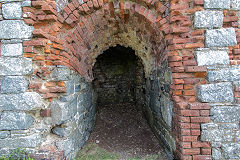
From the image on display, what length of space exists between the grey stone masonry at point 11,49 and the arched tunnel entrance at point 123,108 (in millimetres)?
2149

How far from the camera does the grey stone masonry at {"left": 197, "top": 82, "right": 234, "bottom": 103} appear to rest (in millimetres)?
2018

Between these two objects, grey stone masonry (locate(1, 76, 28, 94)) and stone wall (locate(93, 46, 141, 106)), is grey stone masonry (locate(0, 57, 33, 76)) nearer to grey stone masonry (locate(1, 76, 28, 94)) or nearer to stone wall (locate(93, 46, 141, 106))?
grey stone masonry (locate(1, 76, 28, 94))

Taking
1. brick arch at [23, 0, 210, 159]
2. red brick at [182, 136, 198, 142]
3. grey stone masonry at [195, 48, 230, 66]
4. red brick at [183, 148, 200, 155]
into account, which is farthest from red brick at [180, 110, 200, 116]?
grey stone masonry at [195, 48, 230, 66]

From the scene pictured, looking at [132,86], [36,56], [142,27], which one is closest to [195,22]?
[142,27]

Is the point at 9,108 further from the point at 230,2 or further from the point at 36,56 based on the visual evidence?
the point at 230,2

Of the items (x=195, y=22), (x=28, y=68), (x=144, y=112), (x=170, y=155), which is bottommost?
(x=170, y=155)

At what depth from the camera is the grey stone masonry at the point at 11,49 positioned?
2049 millimetres

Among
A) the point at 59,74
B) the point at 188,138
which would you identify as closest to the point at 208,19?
the point at 188,138

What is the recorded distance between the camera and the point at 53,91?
215 centimetres

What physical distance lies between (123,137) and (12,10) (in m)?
2.95

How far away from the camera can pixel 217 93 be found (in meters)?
2.02

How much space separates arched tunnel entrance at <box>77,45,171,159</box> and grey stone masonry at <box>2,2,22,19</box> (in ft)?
8.40

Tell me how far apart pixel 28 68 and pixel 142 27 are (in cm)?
191

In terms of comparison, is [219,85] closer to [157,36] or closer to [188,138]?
[188,138]
